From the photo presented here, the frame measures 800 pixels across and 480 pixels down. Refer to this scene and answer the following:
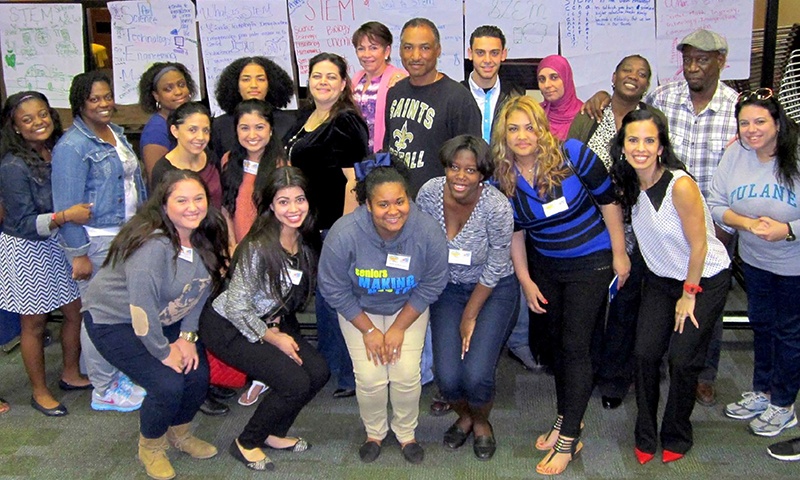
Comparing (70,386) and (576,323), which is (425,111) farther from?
(70,386)

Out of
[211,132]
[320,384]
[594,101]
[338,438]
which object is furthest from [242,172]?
[594,101]

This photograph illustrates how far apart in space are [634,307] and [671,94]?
3.13 ft

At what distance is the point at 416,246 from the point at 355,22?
1875 millimetres

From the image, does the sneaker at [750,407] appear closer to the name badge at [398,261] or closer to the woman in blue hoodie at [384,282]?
the woman in blue hoodie at [384,282]

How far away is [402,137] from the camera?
127 inches

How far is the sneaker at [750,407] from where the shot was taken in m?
3.14

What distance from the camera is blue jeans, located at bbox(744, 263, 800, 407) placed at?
2.88m

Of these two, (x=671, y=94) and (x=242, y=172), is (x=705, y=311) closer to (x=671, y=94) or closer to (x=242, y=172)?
(x=671, y=94)

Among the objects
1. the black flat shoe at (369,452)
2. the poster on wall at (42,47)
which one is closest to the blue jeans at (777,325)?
the black flat shoe at (369,452)

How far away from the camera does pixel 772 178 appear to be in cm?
276

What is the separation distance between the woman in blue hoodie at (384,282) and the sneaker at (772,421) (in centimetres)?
137

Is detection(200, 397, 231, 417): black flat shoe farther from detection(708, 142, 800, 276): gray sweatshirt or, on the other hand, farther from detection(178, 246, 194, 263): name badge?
detection(708, 142, 800, 276): gray sweatshirt

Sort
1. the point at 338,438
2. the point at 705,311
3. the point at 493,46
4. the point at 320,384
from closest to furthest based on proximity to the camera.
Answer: the point at 705,311 → the point at 320,384 → the point at 338,438 → the point at 493,46

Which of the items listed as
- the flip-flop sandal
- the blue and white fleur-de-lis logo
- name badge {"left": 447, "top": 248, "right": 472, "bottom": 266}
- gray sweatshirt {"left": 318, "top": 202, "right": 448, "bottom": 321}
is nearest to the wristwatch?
gray sweatshirt {"left": 318, "top": 202, "right": 448, "bottom": 321}
